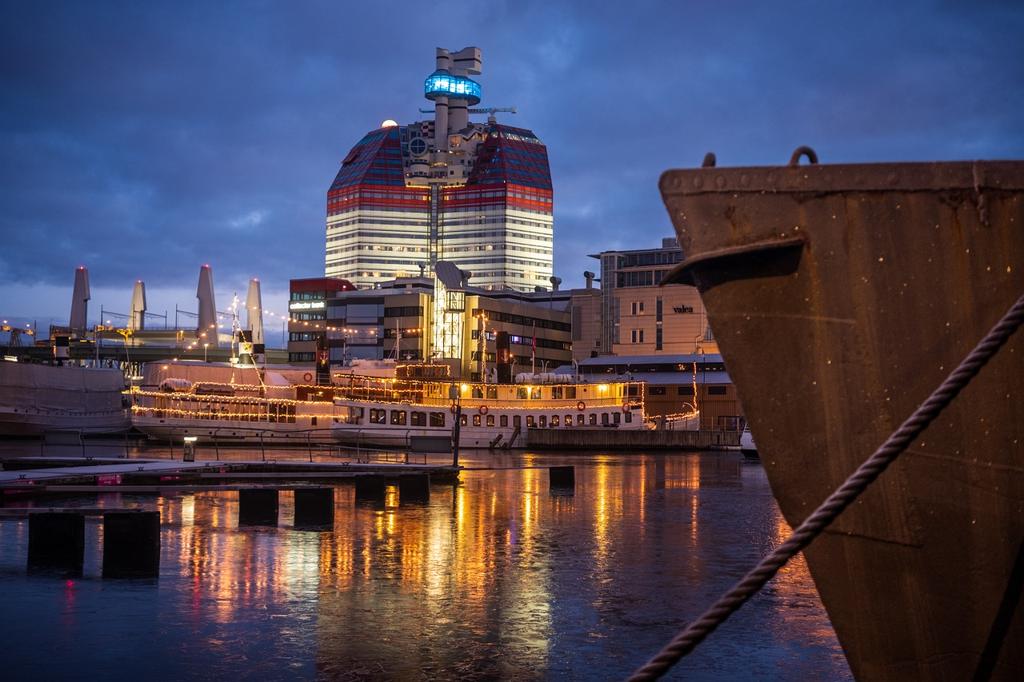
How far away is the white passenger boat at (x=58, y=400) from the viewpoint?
74.4 m

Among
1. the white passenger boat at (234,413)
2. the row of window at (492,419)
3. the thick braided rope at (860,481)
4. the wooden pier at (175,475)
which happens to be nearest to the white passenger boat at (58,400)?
the white passenger boat at (234,413)

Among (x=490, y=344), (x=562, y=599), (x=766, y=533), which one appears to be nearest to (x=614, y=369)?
(x=490, y=344)

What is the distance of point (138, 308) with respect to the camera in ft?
546

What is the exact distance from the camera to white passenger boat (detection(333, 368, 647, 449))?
7838 cm

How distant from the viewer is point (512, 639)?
35.3ft

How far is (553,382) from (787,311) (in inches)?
3289

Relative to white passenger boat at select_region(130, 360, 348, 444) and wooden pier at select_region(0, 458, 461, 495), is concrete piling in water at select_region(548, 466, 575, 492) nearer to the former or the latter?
wooden pier at select_region(0, 458, 461, 495)

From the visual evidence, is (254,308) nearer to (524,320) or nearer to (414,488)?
(524,320)

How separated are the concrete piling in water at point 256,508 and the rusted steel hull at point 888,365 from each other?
16.7 m

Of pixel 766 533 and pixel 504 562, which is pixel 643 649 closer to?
pixel 504 562

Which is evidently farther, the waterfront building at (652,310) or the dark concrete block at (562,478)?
the waterfront building at (652,310)

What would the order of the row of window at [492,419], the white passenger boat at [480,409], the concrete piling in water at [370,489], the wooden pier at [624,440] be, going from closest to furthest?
the concrete piling in water at [370,489]
the wooden pier at [624,440]
the white passenger boat at [480,409]
the row of window at [492,419]

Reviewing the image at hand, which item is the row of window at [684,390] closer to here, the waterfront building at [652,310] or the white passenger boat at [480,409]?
the waterfront building at [652,310]

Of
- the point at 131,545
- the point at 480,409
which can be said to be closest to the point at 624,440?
the point at 480,409
